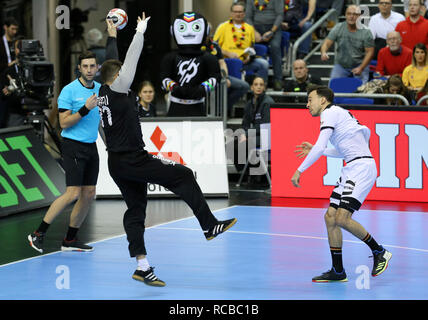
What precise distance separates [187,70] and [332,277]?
675cm

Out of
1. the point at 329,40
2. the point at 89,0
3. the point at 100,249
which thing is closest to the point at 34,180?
the point at 100,249

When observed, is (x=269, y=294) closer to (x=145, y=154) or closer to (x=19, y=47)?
(x=145, y=154)

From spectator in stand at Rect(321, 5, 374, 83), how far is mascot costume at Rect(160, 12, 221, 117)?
3697 millimetres

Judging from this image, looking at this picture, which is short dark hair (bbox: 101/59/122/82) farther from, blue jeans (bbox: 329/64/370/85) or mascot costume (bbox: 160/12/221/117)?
blue jeans (bbox: 329/64/370/85)

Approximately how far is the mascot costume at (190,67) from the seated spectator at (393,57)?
3986 mm

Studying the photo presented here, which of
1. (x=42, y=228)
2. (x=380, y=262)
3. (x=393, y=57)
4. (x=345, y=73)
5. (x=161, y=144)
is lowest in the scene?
(x=380, y=262)

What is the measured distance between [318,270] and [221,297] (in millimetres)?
1731

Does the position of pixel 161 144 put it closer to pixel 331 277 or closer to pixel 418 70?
pixel 418 70

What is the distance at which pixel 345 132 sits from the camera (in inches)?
365

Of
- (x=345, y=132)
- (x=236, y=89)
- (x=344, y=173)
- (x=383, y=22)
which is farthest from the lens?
(x=383, y=22)

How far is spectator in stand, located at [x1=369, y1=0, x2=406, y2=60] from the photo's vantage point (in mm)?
18297

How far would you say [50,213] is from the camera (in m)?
10.7

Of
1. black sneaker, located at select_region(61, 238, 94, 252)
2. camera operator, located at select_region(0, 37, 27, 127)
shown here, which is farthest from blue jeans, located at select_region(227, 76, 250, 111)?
black sneaker, located at select_region(61, 238, 94, 252)

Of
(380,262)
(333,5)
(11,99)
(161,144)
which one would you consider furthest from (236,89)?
(380,262)
